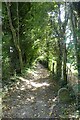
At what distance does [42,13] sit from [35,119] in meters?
6.63

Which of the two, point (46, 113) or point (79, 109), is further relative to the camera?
point (46, 113)

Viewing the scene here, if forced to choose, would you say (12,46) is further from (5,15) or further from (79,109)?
(79,109)

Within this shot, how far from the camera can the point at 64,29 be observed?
1055 centimetres

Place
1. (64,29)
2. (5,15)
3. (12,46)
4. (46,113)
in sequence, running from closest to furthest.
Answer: (46,113)
(64,29)
(5,15)
(12,46)

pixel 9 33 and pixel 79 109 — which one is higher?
pixel 9 33

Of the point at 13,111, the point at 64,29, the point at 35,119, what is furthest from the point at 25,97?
the point at 64,29

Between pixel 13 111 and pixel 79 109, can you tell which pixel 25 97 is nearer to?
pixel 13 111

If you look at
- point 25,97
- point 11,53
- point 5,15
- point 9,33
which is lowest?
point 25,97

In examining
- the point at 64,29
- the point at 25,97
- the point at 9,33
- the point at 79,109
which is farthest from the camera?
the point at 9,33

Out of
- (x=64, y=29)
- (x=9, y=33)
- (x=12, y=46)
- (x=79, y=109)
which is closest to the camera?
(x=79, y=109)

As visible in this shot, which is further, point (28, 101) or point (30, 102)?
point (28, 101)

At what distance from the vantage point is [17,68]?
13734 mm

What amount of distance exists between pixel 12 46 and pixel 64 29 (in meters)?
3.96

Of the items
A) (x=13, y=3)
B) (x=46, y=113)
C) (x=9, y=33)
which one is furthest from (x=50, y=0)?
(x=46, y=113)
